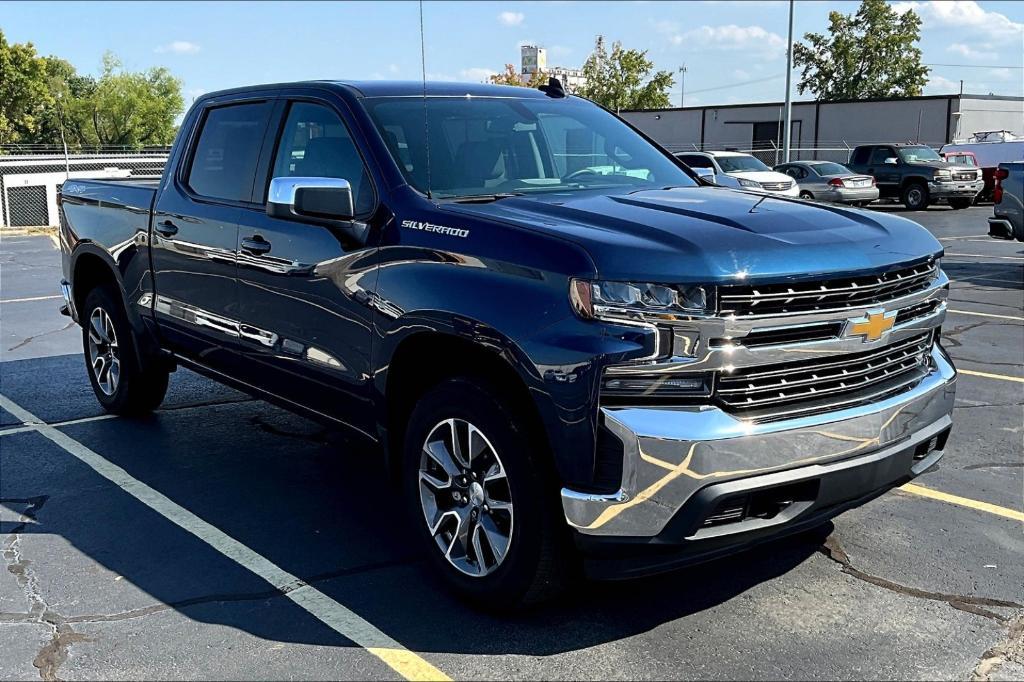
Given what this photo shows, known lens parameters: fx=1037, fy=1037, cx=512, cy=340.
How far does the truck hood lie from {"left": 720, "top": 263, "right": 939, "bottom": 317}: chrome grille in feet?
0.13

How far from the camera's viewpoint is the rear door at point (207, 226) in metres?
5.20

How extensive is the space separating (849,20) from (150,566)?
79.7 m

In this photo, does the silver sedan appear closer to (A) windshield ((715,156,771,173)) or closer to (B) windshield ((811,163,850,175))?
(B) windshield ((811,163,850,175))

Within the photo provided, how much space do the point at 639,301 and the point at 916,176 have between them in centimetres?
2789

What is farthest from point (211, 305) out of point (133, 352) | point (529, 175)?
point (529, 175)

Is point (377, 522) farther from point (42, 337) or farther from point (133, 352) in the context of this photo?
point (42, 337)

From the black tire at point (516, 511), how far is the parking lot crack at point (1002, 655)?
138 cm

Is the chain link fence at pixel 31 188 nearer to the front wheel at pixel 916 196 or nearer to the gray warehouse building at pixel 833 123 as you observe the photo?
the front wheel at pixel 916 196

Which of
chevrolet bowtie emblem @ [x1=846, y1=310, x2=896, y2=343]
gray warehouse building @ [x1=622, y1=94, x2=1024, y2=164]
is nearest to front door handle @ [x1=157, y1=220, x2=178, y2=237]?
chevrolet bowtie emblem @ [x1=846, y1=310, x2=896, y2=343]

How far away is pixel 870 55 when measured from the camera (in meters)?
75.6

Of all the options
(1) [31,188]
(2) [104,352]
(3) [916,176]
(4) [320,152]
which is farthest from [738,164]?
(4) [320,152]

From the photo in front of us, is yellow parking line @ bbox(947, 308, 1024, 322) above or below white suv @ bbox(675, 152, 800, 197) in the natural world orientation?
below

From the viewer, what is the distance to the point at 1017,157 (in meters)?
31.0

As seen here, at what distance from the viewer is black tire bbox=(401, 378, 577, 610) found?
11.5 feet
